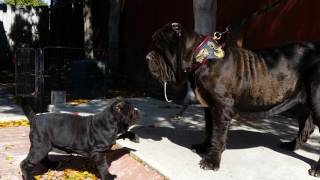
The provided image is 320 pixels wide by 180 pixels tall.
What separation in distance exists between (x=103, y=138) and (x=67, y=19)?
1959 centimetres

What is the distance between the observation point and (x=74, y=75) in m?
12.2

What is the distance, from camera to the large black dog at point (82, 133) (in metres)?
4.89

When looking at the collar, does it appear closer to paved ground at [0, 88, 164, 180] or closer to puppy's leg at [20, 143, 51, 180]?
paved ground at [0, 88, 164, 180]

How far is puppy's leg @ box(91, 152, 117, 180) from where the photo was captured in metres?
4.97

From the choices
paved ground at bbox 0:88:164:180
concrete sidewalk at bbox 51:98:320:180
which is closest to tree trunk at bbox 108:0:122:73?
concrete sidewalk at bbox 51:98:320:180

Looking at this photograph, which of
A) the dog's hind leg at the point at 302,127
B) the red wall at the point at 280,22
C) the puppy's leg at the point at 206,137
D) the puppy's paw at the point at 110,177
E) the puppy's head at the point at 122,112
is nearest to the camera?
the puppy's head at the point at 122,112

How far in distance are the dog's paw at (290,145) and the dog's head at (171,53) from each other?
201cm

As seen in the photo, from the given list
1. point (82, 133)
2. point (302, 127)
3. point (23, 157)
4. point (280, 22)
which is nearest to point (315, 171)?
point (302, 127)

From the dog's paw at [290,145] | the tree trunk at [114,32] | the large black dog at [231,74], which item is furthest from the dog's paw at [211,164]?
the tree trunk at [114,32]

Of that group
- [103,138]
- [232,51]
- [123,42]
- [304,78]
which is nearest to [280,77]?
[304,78]

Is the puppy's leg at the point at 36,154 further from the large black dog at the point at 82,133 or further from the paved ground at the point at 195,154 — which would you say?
the paved ground at the point at 195,154

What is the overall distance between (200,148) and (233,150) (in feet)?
1.40

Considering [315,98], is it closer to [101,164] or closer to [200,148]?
[200,148]

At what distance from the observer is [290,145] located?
6.17m
